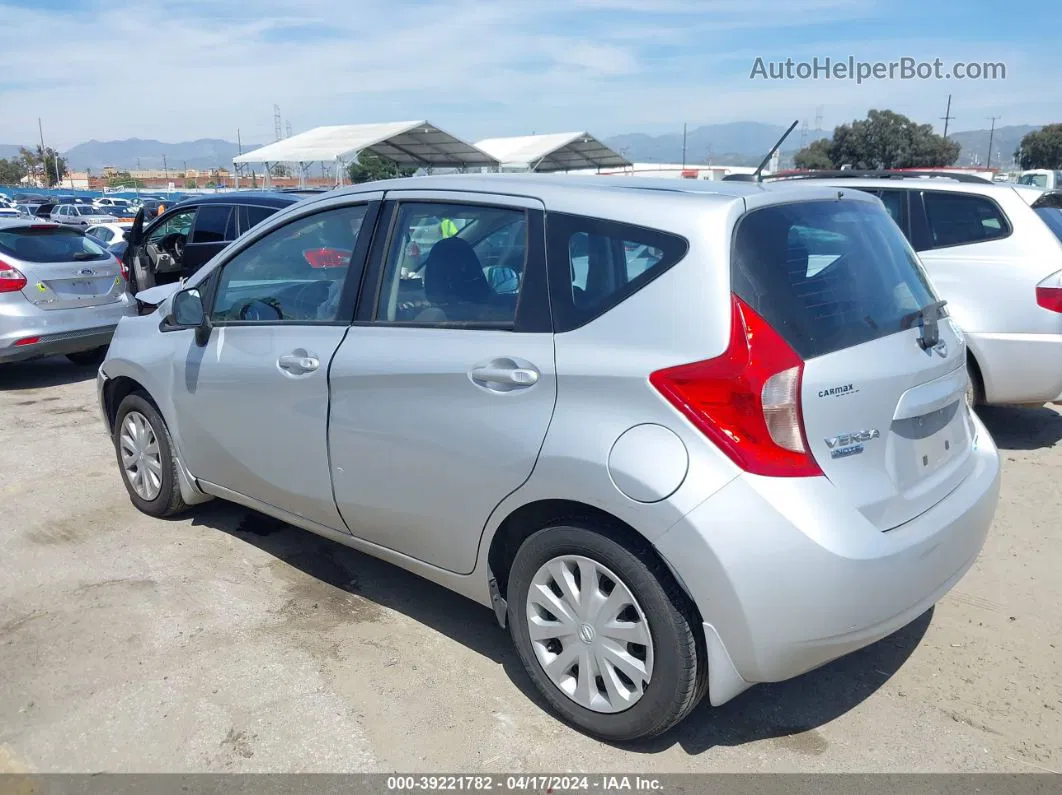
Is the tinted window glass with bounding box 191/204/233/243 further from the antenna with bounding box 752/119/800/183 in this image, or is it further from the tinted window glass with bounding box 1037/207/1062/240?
the tinted window glass with bounding box 1037/207/1062/240

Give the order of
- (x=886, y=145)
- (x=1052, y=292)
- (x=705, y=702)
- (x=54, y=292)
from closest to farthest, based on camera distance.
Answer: (x=705, y=702)
(x=1052, y=292)
(x=54, y=292)
(x=886, y=145)

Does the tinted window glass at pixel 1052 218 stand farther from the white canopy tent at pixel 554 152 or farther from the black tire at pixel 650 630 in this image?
the white canopy tent at pixel 554 152

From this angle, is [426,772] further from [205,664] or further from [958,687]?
[958,687]

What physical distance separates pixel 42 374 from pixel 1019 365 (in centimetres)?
875

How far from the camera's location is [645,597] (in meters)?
2.67

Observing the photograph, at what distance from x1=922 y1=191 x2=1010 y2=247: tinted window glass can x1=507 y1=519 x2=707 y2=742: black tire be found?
4.62m

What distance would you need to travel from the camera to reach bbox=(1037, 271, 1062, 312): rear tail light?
575cm

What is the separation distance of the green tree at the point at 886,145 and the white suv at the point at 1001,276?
5067cm

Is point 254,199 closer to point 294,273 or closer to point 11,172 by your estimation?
point 294,273

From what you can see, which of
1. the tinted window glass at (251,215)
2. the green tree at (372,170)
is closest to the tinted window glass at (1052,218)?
the tinted window glass at (251,215)

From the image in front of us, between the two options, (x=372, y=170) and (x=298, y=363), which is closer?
(x=298, y=363)

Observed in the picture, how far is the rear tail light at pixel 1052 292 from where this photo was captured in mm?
5746

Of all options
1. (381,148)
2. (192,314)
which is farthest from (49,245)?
(381,148)

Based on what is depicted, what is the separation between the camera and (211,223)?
377 inches
